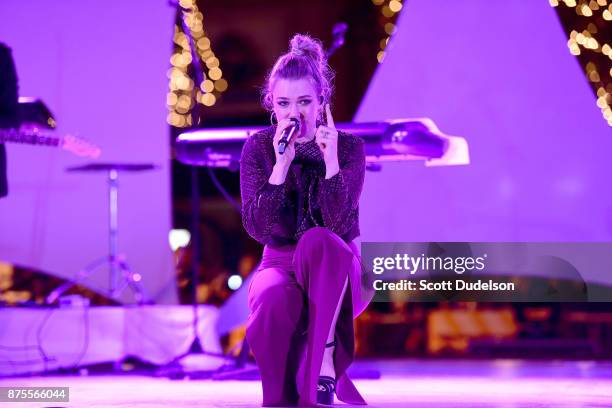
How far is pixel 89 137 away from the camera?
4.95m

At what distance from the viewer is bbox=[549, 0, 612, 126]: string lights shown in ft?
15.2

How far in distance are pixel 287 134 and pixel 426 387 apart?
4.46 feet

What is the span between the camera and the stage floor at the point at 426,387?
108 inches

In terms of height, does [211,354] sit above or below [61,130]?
below

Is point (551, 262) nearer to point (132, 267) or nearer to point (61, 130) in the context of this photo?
point (132, 267)

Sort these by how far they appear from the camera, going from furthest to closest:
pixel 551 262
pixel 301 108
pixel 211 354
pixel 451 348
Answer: pixel 451 348 < pixel 551 262 < pixel 211 354 < pixel 301 108

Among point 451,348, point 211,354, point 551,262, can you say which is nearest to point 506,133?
point 551,262

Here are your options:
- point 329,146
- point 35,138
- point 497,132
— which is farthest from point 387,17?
point 329,146

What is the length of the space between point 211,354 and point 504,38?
Result: 211 centimetres

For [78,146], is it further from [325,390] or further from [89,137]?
[325,390]

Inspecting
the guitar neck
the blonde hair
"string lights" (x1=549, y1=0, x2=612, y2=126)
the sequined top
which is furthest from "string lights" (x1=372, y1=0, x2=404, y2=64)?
the sequined top

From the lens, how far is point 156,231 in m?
4.98

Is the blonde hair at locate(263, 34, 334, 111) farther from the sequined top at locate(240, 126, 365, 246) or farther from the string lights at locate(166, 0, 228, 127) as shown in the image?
the string lights at locate(166, 0, 228, 127)

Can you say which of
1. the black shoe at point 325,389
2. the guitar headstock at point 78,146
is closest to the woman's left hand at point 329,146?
the black shoe at point 325,389
